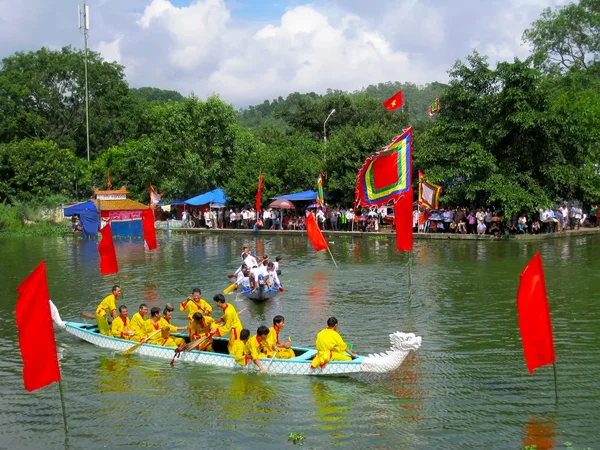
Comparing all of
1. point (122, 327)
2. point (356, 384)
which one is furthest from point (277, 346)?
point (122, 327)

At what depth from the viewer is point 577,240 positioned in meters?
34.2

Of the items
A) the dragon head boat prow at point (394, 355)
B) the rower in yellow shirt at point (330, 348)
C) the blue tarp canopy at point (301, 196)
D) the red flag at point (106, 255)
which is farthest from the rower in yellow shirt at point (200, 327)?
the blue tarp canopy at point (301, 196)

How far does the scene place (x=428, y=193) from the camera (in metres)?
37.2

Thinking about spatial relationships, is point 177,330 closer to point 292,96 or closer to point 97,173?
point 97,173

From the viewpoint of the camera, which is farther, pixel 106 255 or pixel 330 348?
pixel 106 255

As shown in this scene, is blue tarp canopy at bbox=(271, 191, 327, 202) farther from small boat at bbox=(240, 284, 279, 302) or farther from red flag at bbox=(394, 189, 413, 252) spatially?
red flag at bbox=(394, 189, 413, 252)

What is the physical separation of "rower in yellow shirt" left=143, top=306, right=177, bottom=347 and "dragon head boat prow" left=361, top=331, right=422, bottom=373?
463 cm

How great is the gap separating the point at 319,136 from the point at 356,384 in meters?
55.9

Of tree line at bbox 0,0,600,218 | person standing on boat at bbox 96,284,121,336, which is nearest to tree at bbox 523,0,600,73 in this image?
tree line at bbox 0,0,600,218

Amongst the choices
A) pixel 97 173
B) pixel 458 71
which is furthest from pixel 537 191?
pixel 97 173

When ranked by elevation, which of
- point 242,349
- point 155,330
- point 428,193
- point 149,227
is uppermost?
point 428,193

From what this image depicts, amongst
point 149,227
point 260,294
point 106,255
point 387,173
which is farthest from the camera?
point 149,227

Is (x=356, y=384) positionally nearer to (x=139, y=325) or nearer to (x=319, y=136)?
(x=139, y=325)

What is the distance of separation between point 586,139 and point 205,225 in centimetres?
2602
